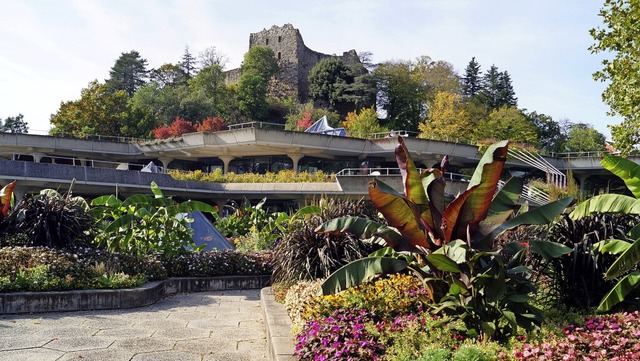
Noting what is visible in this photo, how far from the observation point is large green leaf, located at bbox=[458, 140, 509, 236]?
18.4 ft

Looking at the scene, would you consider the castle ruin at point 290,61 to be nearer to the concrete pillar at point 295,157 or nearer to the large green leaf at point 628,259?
the concrete pillar at point 295,157

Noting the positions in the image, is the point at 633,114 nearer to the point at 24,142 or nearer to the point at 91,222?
the point at 91,222

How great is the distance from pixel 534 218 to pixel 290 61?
73.8 meters

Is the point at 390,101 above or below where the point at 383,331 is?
above

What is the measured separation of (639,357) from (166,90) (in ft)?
212

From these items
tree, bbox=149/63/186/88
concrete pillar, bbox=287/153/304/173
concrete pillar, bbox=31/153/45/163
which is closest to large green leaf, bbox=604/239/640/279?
concrete pillar, bbox=287/153/304/173

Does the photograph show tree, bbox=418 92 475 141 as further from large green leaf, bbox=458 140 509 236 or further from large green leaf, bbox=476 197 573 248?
large green leaf, bbox=458 140 509 236

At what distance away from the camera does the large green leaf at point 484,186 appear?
221 inches

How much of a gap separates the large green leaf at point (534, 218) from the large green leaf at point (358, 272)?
3.30 ft

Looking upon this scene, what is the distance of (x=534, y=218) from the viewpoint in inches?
234

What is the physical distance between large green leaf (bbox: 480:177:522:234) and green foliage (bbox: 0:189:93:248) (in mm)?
8667

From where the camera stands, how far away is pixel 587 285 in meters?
6.25

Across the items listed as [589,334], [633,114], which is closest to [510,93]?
[633,114]

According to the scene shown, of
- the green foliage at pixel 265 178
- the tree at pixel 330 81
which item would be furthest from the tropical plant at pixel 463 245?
the tree at pixel 330 81
